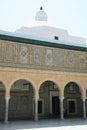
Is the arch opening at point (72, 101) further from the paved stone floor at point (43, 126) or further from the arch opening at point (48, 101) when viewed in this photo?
the paved stone floor at point (43, 126)

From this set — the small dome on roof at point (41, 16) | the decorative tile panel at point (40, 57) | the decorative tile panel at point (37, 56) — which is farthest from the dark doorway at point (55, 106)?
the small dome on roof at point (41, 16)

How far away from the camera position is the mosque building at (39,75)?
38.8 ft

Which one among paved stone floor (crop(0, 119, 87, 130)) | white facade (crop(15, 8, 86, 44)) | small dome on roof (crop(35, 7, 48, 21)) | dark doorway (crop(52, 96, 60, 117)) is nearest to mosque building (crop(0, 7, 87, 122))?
dark doorway (crop(52, 96, 60, 117))

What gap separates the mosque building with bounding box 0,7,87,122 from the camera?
38.8ft

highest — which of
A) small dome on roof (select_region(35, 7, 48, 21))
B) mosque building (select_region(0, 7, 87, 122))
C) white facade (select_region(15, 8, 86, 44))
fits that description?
small dome on roof (select_region(35, 7, 48, 21))

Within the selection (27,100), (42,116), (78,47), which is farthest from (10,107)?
(78,47)

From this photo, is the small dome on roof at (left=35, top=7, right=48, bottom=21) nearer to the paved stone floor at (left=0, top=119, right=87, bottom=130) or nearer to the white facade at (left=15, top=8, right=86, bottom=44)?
the white facade at (left=15, top=8, right=86, bottom=44)

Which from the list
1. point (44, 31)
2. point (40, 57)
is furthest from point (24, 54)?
point (44, 31)

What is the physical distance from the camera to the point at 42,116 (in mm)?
14352

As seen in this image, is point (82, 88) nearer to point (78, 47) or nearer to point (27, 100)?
point (78, 47)

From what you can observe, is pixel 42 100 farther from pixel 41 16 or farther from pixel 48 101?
pixel 41 16

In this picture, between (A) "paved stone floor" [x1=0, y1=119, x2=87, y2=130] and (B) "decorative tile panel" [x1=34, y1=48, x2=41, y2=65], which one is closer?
(A) "paved stone floor" [x1=0, y1=119, x2=87, y2=130]

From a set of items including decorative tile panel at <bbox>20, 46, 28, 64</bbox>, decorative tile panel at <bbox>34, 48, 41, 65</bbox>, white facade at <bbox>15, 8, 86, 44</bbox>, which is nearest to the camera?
decorative tile panel at <bbox>20, 46, 28, 64</bbox>

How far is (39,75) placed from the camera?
492 inches
